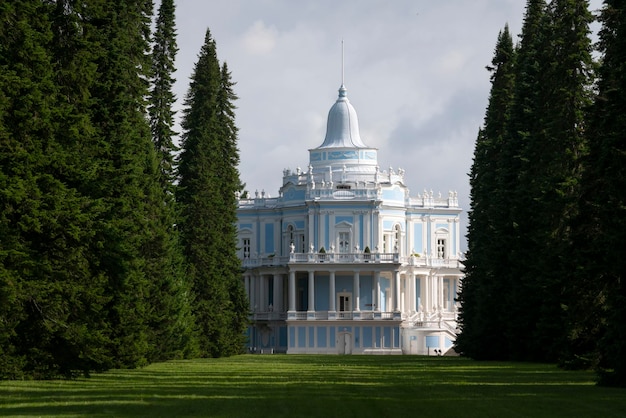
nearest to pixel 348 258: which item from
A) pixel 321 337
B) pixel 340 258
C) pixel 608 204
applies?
pixel 340 258

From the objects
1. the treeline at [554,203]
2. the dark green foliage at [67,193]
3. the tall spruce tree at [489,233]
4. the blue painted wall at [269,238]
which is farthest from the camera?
the blue painted wall at [269,238]

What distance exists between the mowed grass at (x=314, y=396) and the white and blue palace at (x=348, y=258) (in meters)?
57.3

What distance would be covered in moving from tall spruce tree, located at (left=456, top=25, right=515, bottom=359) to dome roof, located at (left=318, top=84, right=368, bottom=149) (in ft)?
99.2

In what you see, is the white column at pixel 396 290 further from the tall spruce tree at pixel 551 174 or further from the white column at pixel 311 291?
the tall spruce tree at pixel 551 174

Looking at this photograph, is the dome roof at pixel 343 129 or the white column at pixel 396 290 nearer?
the white column at pixel 396 290

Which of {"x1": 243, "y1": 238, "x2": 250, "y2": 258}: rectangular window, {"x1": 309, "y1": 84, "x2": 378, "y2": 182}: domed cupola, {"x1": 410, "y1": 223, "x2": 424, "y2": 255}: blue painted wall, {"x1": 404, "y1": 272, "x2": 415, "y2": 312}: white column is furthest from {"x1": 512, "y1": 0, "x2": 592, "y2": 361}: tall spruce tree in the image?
{"x1": 243, "y1": 238, "x2": 250, "y2": 258}: rectangular window

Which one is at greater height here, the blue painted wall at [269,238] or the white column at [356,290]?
the blue painted wall at [269,238]

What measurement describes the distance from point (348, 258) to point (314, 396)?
240 ft

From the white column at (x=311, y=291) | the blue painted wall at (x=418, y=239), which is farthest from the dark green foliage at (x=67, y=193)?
the blue painted wall at (x=418, y=239)

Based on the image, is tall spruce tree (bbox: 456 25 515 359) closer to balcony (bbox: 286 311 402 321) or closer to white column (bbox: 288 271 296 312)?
balcony (bbox: 286 311 402 321)

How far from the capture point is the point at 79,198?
35875mm

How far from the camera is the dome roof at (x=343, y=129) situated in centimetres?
10906

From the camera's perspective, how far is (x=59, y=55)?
39312mm

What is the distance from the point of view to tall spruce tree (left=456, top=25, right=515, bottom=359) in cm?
6041
